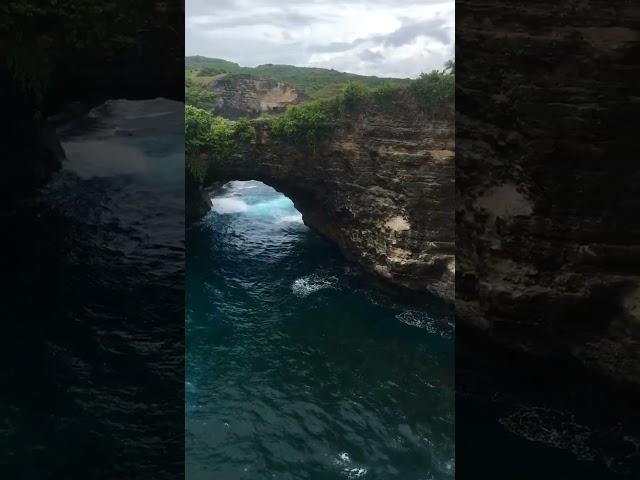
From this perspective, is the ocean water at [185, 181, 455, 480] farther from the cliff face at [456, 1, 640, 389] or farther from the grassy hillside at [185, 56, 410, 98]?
the grassy hillside at [185, 56, 410, 98]

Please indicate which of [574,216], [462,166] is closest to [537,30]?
[462,166]

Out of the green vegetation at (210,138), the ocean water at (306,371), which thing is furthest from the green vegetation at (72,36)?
the green vegetation at (210,138)

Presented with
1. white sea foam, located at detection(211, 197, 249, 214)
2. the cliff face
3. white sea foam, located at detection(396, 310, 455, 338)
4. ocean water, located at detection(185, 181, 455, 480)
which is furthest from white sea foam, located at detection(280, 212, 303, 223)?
the cliff face

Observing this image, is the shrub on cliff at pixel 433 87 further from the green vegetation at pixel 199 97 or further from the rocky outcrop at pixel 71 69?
the rocky outcrop at pixel 71 69

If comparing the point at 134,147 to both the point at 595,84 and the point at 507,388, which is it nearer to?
the point at 595,84

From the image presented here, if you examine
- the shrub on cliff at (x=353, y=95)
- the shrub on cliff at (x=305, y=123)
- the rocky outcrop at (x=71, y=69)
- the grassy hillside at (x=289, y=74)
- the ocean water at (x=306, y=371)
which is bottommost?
the ocean water at (x=306, y=371)

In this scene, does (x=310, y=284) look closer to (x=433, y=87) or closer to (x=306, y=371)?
(x=306, y=371)

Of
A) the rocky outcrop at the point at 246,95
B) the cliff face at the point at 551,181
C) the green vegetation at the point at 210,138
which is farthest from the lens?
the rocky outcrop at the point at 246,95
